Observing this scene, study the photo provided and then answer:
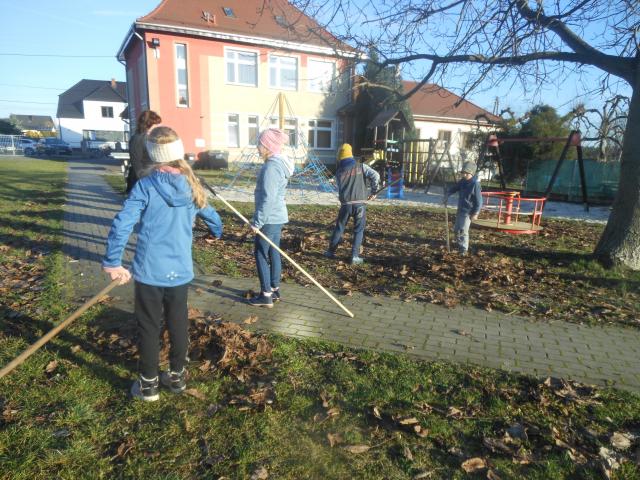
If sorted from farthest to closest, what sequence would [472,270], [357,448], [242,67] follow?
[242,67]
[472,270]
[357,448]

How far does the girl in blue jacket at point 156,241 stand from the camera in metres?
2.96

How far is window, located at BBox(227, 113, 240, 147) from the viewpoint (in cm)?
2677

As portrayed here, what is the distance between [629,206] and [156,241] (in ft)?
22.5

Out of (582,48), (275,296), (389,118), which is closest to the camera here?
(275,296)

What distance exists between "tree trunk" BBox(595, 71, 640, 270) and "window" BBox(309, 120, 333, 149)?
23393 millimetres

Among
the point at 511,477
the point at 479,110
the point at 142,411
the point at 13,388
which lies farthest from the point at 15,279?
the point at 479,110

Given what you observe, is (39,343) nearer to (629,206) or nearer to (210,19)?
(629,206)

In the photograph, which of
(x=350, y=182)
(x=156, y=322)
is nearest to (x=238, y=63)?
(x=350, y=182)

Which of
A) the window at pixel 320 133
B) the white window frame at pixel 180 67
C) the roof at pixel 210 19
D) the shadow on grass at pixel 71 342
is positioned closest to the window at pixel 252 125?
the window at pixel 320 133

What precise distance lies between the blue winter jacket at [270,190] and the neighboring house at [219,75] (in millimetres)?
19433

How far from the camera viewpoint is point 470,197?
24.5 feet

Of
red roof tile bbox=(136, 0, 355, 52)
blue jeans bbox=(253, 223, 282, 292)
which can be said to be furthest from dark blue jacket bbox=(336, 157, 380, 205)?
red roof tile bbox=(136, 0, 355, 52)

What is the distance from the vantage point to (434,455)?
2691mm

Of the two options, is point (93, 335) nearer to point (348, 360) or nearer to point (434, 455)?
point (348, 360)
